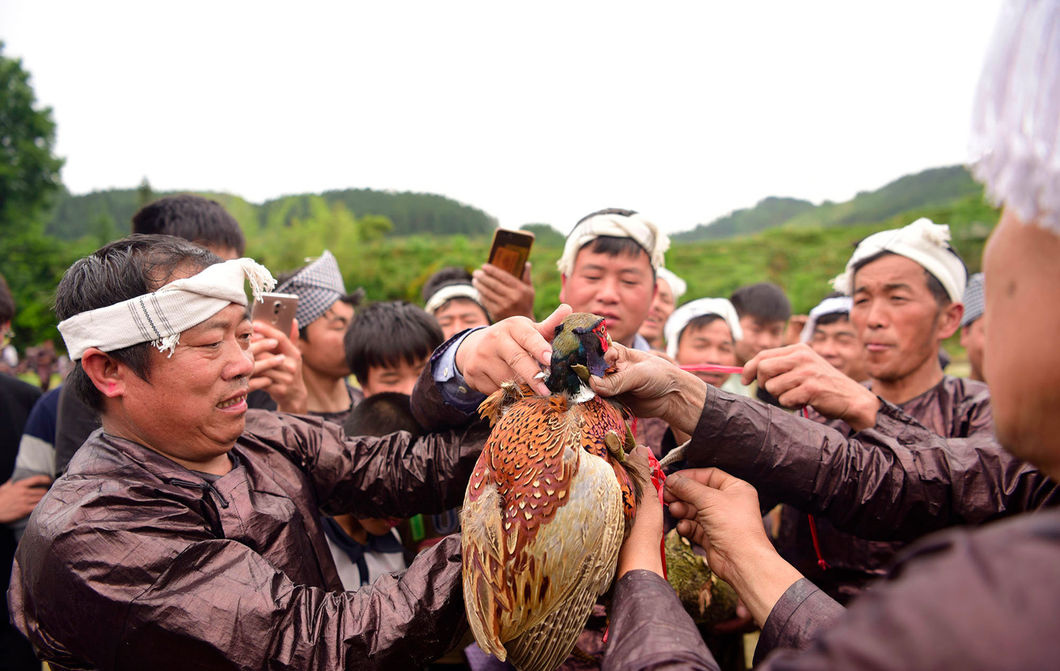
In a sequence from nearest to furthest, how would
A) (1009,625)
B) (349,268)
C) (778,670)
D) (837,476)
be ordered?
(1009,625)
(778,670)
(837,476)
(349,268)

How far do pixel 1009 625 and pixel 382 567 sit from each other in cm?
299

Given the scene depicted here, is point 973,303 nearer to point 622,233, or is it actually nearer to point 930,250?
point 930,250

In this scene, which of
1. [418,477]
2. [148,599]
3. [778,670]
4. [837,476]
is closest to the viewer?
[778,670]

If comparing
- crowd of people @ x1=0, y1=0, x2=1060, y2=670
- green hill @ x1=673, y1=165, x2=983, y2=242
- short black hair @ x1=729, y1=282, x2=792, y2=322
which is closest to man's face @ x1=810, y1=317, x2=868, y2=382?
short black hair @ x1=729, y1=282, x2=792, y2=322

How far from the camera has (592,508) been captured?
5.54ft

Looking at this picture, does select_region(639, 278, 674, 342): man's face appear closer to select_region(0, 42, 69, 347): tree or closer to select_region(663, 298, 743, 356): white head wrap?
select_region(663, 298, 743, 356): white head wrap

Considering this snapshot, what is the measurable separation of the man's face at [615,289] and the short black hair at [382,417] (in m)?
Answer: 1.13

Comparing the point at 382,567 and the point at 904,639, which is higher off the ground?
the point at 904,639

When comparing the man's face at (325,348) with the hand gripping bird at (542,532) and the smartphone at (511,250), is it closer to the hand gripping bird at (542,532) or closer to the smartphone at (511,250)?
the smartphone at (511,250)

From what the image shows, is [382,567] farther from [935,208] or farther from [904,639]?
[935,208]

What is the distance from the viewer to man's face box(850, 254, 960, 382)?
328 cm

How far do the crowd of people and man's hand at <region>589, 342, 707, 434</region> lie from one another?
0.04ft

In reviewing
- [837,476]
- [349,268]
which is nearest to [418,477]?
[837,476]

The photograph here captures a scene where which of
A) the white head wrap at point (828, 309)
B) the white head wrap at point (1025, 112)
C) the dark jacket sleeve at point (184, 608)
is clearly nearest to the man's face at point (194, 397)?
the dark jacket sleeve at point (184, 608)
